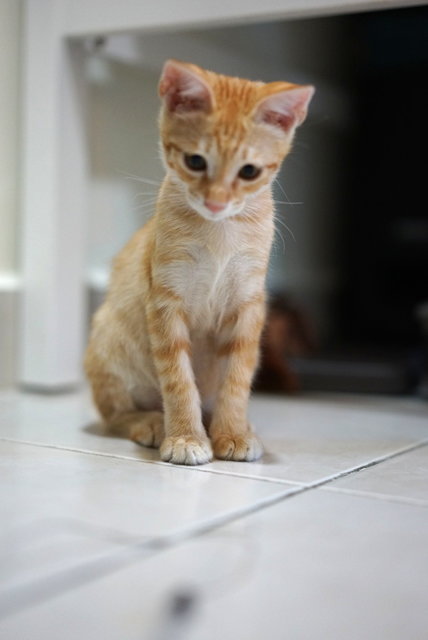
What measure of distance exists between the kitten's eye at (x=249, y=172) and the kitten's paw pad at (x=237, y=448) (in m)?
0.43

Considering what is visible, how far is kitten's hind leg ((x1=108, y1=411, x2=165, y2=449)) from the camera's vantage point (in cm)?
151

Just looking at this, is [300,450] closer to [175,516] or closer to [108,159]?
[175,516]

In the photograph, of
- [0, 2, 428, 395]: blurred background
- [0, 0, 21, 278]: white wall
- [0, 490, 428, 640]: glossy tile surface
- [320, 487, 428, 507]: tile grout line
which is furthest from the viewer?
[0, 2, 428, 395]: blurred background

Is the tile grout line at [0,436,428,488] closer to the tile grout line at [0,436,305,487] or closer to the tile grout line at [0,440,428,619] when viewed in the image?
the tile grout line at [0,436,305,487]

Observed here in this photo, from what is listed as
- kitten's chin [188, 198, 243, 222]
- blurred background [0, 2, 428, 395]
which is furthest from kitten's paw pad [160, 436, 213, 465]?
blurred background [0, 2, 428, 395]

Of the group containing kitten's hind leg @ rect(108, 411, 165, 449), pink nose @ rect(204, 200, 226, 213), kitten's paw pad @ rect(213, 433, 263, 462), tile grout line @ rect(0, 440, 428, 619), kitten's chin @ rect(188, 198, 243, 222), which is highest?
pink nose @ rect(204, 200, 226, 213)

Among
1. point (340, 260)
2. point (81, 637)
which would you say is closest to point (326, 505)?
point (81, 637)

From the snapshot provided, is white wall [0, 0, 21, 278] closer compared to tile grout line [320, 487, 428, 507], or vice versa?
tile grout line [320, 487, 428, 507]

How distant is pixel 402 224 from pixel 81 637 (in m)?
2.76

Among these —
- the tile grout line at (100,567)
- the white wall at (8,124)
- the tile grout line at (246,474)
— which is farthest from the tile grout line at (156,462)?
the white wall at (8,124)

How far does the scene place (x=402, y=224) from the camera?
3293 mm

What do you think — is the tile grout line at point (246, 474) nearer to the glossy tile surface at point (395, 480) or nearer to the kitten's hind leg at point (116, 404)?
the glossy tile surface at point (395, 480)

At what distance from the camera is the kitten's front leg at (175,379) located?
54.6 inches

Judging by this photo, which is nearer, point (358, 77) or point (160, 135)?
point (160, 135)
